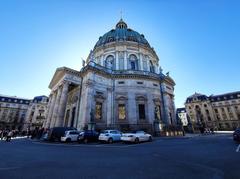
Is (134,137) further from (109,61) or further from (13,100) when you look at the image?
(13,100)

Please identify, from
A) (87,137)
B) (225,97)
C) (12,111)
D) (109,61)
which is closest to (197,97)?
(225,97)

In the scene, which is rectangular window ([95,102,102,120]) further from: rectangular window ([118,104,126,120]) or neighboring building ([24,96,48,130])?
neighboring building ([24,96,48,130])

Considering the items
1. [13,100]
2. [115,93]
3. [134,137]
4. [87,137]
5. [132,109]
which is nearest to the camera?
[134,137]

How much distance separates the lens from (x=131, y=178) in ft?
14.2

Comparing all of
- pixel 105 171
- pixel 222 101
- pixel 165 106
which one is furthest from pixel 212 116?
pixel 105 171

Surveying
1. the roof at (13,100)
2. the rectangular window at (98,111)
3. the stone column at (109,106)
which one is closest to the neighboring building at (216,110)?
the stone column at (109,106)

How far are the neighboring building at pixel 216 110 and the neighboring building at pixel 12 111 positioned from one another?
80.4 metres

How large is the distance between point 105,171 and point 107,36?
4095 cm

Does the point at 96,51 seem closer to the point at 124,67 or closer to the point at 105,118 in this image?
the point at 124,67

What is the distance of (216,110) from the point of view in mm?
68875

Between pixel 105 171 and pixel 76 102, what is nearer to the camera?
pixel 105 171

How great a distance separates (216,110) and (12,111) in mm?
97589

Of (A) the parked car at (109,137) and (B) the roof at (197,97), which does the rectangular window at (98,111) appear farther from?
(B) the roof at (197,97)

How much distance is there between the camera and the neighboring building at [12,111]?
65256mm
